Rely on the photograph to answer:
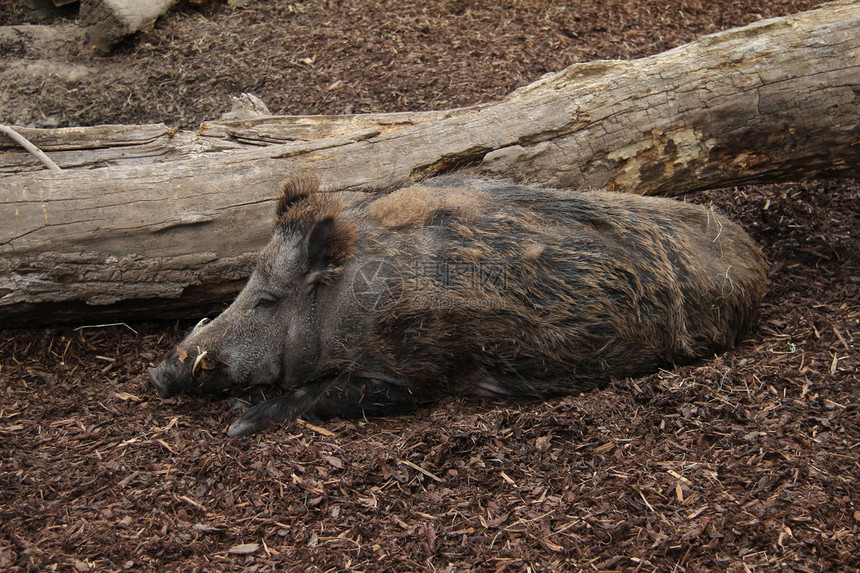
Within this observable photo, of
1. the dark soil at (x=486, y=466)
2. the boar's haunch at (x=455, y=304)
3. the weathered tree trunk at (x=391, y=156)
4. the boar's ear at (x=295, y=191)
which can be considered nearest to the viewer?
the dark soil at (x=486, y=466)

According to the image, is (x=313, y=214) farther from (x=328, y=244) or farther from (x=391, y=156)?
(x=391, y=156)

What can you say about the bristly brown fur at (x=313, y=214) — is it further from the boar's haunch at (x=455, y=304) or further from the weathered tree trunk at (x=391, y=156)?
the weathered tree trunk at (x=391, y=156)

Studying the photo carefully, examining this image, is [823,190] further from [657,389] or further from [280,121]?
[280,121]

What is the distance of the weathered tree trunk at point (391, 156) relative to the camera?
455cm

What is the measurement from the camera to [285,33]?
853 centimetres

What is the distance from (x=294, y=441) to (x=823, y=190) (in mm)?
4520

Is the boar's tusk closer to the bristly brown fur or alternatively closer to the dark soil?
the dark soil

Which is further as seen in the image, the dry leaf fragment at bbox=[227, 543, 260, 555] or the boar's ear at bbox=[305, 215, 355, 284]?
the boar's ear at bbox=[305, 215, 355, 284]

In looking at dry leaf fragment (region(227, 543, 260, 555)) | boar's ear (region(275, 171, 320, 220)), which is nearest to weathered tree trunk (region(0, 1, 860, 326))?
boar's ear (region(275, 171, 320, 220))

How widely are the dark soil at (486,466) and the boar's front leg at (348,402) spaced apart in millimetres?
91

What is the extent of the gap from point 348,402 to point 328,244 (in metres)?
0.88

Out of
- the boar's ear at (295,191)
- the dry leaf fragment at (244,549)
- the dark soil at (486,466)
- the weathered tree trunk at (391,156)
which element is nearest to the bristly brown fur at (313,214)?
the boar's ear at (295,191)

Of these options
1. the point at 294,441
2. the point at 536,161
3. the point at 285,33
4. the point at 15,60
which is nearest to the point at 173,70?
the point at 285,33

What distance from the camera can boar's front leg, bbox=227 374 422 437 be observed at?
4289 mm
